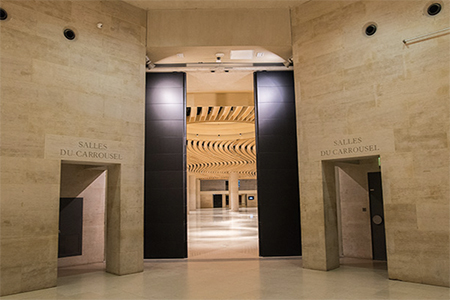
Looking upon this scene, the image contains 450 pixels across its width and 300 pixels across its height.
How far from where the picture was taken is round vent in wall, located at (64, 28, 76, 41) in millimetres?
7495

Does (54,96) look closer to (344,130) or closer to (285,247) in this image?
(344,130)

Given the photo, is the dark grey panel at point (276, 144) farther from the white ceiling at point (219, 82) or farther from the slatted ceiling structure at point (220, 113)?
the slatted ceiling structure at point (220, 113)

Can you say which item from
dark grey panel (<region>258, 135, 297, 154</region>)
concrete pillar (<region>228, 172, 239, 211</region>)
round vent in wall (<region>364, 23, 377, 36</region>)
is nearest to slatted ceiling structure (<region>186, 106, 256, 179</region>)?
dark grey panel (<region>258, 135, 297, 154</region>)

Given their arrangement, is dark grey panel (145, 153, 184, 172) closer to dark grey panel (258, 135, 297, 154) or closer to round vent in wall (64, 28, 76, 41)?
dark grey panel (258, 135, 297, 154)

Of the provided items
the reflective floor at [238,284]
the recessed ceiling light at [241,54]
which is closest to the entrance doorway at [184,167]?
the recessed ceiling light at [241,54]

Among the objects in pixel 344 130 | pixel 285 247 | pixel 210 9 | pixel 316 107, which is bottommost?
pixel 285 247

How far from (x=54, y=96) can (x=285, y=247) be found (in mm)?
6583

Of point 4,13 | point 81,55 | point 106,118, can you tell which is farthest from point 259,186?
point 4,13

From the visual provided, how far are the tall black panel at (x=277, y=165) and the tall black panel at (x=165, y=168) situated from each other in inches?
82.3

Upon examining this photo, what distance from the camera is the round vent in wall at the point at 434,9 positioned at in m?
6.80

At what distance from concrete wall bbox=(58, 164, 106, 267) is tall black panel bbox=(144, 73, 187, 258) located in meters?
1.16

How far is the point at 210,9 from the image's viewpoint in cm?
884

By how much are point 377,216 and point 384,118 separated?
3.15m

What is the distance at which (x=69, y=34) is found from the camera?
7547mm
